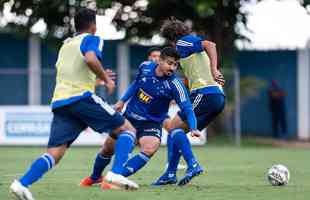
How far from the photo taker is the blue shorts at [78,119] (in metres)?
9.90

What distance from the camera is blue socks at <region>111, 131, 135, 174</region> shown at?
1023cm

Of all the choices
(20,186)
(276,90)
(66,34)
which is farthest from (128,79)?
(20,186)

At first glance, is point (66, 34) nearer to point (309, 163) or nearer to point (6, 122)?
point (6, 122)

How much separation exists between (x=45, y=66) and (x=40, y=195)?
69.2 feet

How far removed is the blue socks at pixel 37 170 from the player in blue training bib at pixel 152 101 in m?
1.70

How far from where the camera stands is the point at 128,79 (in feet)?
99.1

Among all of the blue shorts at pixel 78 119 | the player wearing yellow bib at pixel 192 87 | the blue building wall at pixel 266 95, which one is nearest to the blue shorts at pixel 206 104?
the player wearing yellow bib at pixel 192 87

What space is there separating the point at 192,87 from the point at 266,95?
1979 centimetres

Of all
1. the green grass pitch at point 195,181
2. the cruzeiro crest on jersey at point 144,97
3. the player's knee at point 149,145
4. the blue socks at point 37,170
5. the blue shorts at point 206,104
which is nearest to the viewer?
the blue socks at point 37,170

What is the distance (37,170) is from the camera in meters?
9.70

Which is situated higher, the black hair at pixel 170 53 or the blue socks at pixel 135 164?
the black hair at pixel 170 53

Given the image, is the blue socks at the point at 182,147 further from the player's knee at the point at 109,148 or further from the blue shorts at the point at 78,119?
the blue shorts at the point at 78,119

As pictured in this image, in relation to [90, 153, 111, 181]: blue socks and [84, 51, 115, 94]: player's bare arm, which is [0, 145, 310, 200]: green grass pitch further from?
[84, 51, 115, 94]: player's bare arm

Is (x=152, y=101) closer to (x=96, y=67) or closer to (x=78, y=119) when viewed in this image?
(x=78, y=119)
